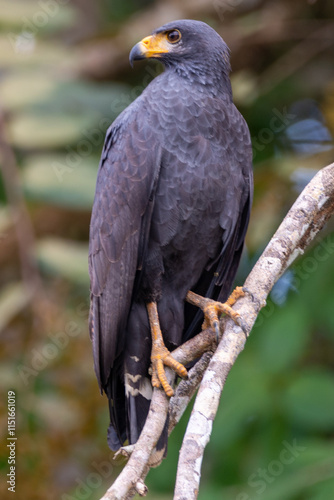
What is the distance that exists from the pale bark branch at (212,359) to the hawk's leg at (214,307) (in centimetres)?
4

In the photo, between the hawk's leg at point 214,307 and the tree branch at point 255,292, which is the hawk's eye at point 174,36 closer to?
the tree branch at point 255,292

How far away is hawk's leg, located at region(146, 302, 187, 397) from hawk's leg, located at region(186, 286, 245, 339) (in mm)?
228

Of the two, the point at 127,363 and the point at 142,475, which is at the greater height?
the point at 142,475

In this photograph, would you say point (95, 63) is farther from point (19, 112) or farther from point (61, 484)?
point (61, 484)

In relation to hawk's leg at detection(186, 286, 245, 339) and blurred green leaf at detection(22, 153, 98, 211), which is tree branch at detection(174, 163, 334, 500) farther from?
blurred green leaf at detection(22, 153, 98, 211)

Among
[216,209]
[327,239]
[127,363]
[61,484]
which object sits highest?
[216,209]

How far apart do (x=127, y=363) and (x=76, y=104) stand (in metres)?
1.52

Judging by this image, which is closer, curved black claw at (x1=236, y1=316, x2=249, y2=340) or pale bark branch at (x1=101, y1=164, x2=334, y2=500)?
pale bark branch at (x1=101, y1=164, x2=334, y2=500)

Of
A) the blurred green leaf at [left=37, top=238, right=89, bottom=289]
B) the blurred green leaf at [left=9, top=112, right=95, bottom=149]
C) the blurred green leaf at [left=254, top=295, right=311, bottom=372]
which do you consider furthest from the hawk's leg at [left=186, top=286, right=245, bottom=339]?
the blurred green leaf at [left=9, top=112, right=95, bottom=149]

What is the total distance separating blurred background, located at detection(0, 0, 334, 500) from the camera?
12.8 ft

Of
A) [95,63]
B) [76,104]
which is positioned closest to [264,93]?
[95,63]

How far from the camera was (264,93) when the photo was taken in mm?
6020

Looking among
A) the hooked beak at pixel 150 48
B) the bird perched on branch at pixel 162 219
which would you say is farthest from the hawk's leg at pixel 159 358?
the hooked beak at pixel 150 48

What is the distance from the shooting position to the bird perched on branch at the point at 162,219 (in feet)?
12.1
